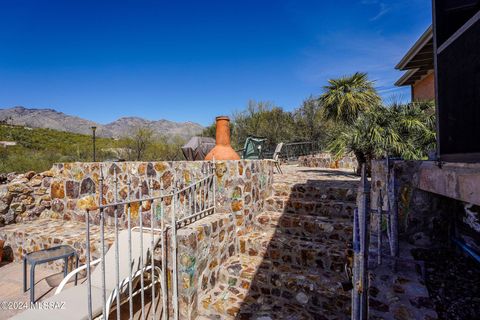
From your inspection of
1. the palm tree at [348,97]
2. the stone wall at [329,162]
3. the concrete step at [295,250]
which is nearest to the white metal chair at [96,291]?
the concrete step at [295,250]

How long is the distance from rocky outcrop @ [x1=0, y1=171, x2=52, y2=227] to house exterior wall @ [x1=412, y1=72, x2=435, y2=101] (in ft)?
35.7

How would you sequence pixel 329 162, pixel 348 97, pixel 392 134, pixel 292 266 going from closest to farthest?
1. pixel 292 266
2. pixel 392 134
3. pixel 348 97
4. pixel 329 162

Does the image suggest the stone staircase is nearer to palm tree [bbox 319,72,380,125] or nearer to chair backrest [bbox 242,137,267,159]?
chair backrest [bbox 242,137,267,159]

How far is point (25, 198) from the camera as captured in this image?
17.1ft

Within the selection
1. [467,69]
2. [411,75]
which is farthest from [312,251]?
[411,75]

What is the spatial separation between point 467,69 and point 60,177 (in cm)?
677

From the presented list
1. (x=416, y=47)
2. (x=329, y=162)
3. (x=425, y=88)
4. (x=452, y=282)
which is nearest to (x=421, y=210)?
(x=452, y=282)

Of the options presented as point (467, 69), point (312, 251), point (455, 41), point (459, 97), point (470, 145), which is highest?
point (455, 41)

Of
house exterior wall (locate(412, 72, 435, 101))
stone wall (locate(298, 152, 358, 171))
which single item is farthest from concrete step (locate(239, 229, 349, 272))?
stone wall (locate(298, 152, 358, 171))

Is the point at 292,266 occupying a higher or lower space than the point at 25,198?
lower

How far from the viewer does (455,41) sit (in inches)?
92.0

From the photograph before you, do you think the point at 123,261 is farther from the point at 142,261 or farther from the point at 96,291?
the point at 142,261

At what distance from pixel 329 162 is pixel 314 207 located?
26.9 feet

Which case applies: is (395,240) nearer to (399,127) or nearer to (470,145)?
(470,145)
